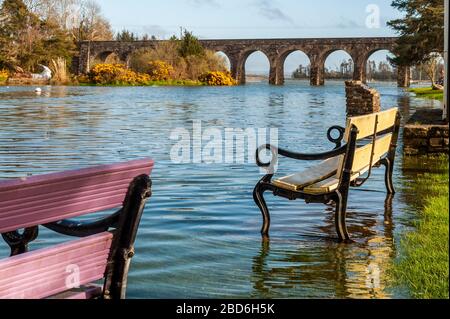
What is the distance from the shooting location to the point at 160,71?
2694 inches

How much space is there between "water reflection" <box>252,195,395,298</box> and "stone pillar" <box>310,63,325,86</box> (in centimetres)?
7893

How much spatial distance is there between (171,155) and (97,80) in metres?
54.8

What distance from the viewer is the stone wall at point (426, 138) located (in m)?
9.47

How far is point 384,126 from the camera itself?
654 centimetres

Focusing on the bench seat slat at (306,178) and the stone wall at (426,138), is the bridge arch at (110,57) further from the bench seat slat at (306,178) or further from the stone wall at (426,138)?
the bench seat slat at (306,178)

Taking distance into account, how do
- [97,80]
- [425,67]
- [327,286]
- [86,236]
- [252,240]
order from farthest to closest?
1. [97,80]
2. [425,67]
3. [252,240]
4. [327,286]
5. [86,236]

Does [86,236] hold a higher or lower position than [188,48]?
lower

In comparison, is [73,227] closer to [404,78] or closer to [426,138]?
[426,138]

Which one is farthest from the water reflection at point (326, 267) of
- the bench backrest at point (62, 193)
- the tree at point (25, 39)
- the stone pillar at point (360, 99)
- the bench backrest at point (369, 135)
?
the tree at point (25, 39)

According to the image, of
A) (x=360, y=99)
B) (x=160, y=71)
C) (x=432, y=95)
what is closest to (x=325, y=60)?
(x=160, y=71)

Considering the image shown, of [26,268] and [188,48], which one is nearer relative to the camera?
[26,268]

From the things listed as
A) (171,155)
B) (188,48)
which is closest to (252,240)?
(171,155)

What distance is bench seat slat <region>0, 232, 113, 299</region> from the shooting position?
100 inches
